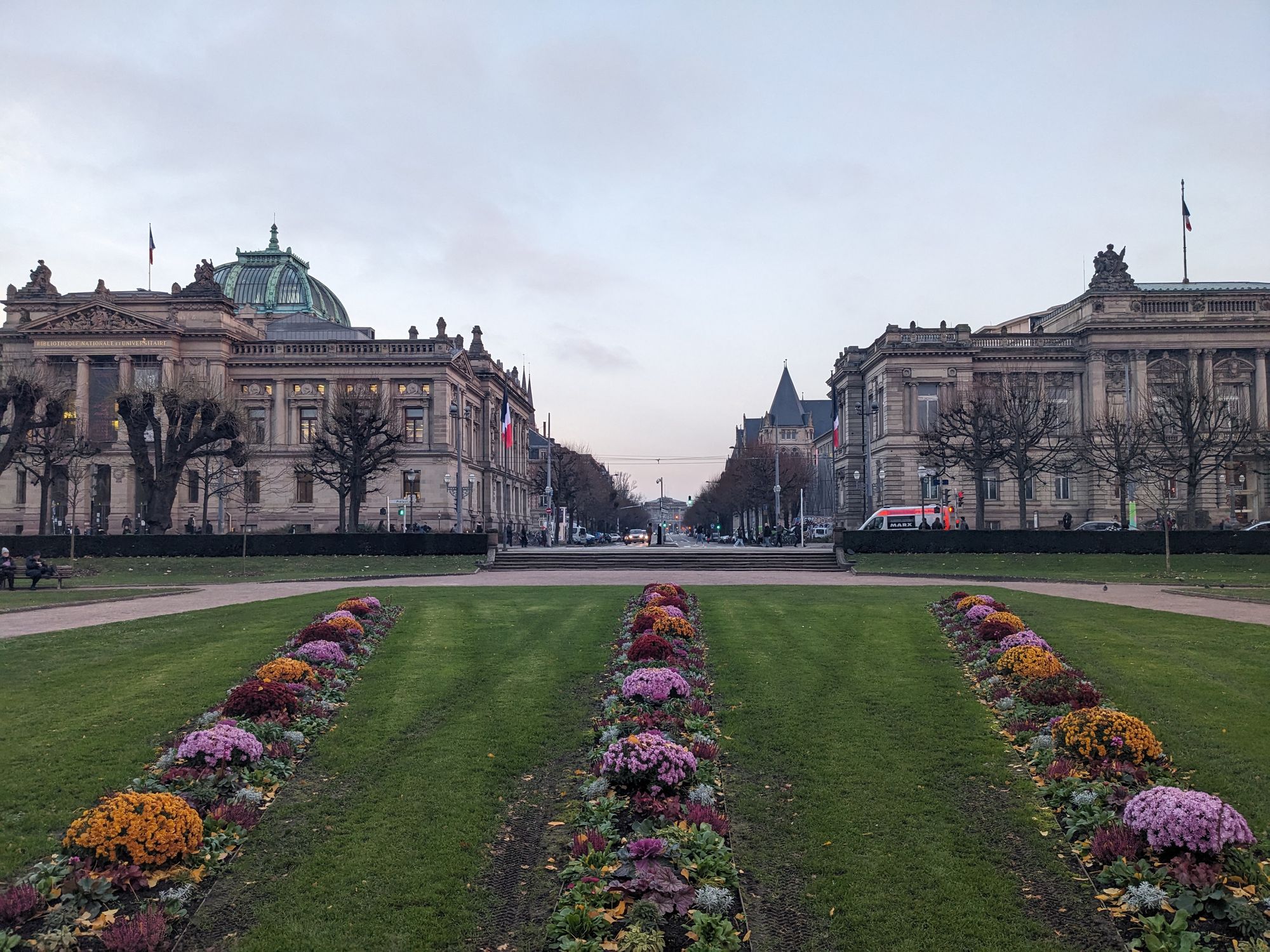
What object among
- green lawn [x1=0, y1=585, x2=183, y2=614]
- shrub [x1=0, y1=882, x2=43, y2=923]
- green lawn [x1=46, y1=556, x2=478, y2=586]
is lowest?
shrub [x1=0, y1=882, x2=43, y2=923]

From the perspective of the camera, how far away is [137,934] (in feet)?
28.2

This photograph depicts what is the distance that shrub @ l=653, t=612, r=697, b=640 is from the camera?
21.5 meters

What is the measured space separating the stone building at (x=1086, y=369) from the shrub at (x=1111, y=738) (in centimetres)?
7262

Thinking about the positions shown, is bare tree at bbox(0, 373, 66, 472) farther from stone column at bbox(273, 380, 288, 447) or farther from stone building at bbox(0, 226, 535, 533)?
stone column at bbox(273, 380, 288, 447)

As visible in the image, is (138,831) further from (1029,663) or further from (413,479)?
(413,479)

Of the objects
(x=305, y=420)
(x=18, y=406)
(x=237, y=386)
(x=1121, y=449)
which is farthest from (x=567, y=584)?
(x=237, y=386)

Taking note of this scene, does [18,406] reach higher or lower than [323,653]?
higher

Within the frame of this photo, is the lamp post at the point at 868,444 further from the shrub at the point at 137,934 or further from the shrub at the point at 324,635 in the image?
the shrub at the point at 137,934

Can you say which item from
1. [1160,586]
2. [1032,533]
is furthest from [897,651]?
[1032,533]

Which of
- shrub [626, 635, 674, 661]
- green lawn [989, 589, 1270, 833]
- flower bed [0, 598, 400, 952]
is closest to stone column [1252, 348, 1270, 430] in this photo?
green lawn [989, 589, 1270, 833]

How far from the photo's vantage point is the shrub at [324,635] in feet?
68.2

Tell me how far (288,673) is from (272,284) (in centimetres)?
10139

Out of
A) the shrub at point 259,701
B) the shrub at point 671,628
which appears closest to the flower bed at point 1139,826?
the shrub at point 671,628

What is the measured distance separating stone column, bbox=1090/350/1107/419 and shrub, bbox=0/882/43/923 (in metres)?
92.6
